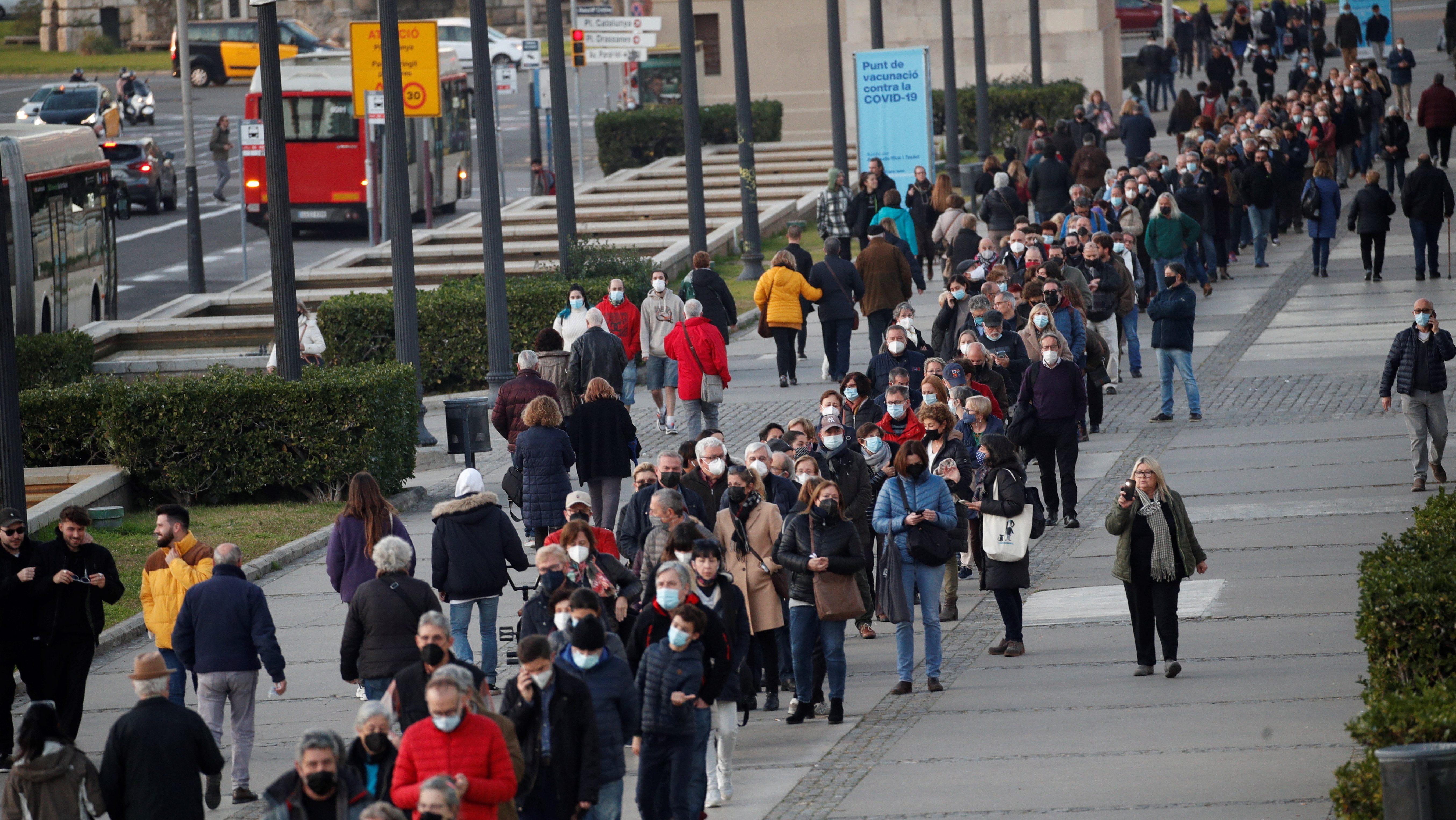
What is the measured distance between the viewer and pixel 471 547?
11961 millimetres

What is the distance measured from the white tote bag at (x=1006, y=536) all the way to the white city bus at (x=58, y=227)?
46.3ft

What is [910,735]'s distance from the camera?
36.5 ft

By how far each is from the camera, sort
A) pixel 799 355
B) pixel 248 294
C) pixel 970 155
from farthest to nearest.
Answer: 1. pixel 970 155
2. pixel 248 294
3. pixel 799 355

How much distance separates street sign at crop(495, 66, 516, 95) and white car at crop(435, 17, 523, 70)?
686 inches

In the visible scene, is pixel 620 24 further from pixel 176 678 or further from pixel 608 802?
pixel 608 802

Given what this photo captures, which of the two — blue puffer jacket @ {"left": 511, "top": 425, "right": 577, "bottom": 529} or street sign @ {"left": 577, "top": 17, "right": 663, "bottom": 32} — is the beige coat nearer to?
blue puffer jacket @ {"left": 511, "top": 425, "right": 577, "bottom": 529}

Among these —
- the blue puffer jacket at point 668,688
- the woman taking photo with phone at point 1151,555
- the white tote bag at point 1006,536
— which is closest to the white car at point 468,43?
the white tote bag at point 1006,536

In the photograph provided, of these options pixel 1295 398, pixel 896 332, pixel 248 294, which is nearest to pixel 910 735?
pixel 896 332

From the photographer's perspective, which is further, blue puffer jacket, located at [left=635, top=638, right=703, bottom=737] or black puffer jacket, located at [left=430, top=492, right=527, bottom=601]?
black puffer jacket, located at [left=430, top=492, right=527, bottom=601]

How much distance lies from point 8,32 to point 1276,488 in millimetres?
A: 75384

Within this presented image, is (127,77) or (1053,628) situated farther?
(127,77)

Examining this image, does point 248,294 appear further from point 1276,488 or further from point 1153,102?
point 1153,102

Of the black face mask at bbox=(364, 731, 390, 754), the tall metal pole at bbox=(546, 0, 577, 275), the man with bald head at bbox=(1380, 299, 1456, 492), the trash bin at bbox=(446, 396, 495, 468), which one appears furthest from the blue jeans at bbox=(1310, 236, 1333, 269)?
the black face mask at bbox=(364, 731, 390, 754)

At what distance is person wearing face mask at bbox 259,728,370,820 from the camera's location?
25.0 ft
